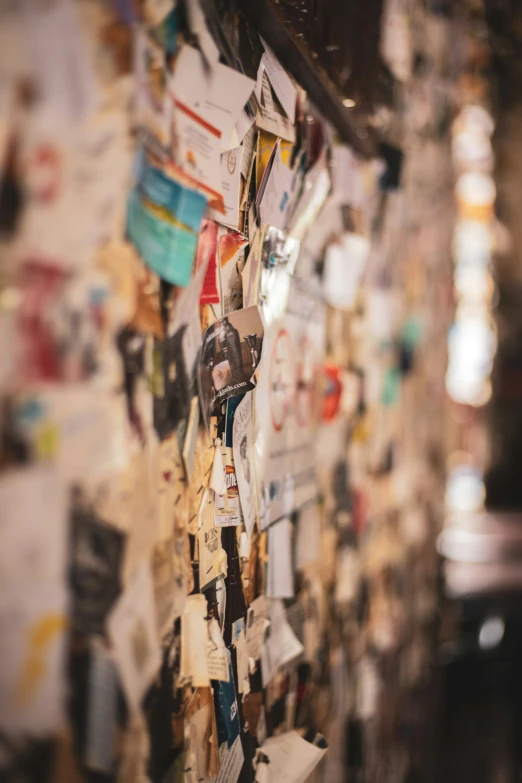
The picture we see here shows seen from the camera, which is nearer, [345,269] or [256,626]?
[256,626]

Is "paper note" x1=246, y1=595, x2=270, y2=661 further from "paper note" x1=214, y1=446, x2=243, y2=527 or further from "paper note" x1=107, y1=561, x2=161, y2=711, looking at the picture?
"paper note" x1=107, y1=561, x2=161, y2=711

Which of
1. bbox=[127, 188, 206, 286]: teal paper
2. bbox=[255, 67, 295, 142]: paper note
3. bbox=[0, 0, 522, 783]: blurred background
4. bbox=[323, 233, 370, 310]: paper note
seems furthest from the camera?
bbox=[323, 233, 370, 310]: paper note

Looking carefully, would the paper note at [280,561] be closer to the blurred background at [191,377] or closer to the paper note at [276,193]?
the blurred background at [191,377]

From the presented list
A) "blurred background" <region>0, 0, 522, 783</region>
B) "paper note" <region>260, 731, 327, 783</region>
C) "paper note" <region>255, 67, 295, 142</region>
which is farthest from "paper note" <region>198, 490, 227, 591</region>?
"paper note" <region>255, 67, 295, 142</region>

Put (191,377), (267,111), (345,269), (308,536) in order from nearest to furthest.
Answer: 1. (191,377)
2. (267,111)
3. (308,536)
4. (345,269)

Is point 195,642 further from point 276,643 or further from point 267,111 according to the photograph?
point 267,111

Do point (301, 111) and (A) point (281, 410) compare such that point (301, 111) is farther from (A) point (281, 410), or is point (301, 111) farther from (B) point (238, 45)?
(A) point (281, 410)

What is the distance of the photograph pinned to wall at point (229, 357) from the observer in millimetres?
798

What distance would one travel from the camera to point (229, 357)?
83cm

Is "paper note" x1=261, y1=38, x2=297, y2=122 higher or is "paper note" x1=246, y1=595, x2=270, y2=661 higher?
"paper note" x1=261, y1=38, x2=297, y2=122

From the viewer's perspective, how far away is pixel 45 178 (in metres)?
0.53

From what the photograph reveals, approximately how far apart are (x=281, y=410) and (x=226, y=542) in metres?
0.26

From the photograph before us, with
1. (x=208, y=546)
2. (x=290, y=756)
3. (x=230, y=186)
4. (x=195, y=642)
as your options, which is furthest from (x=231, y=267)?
(x=290, y=756)

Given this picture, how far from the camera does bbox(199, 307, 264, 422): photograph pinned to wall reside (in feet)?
2.62
